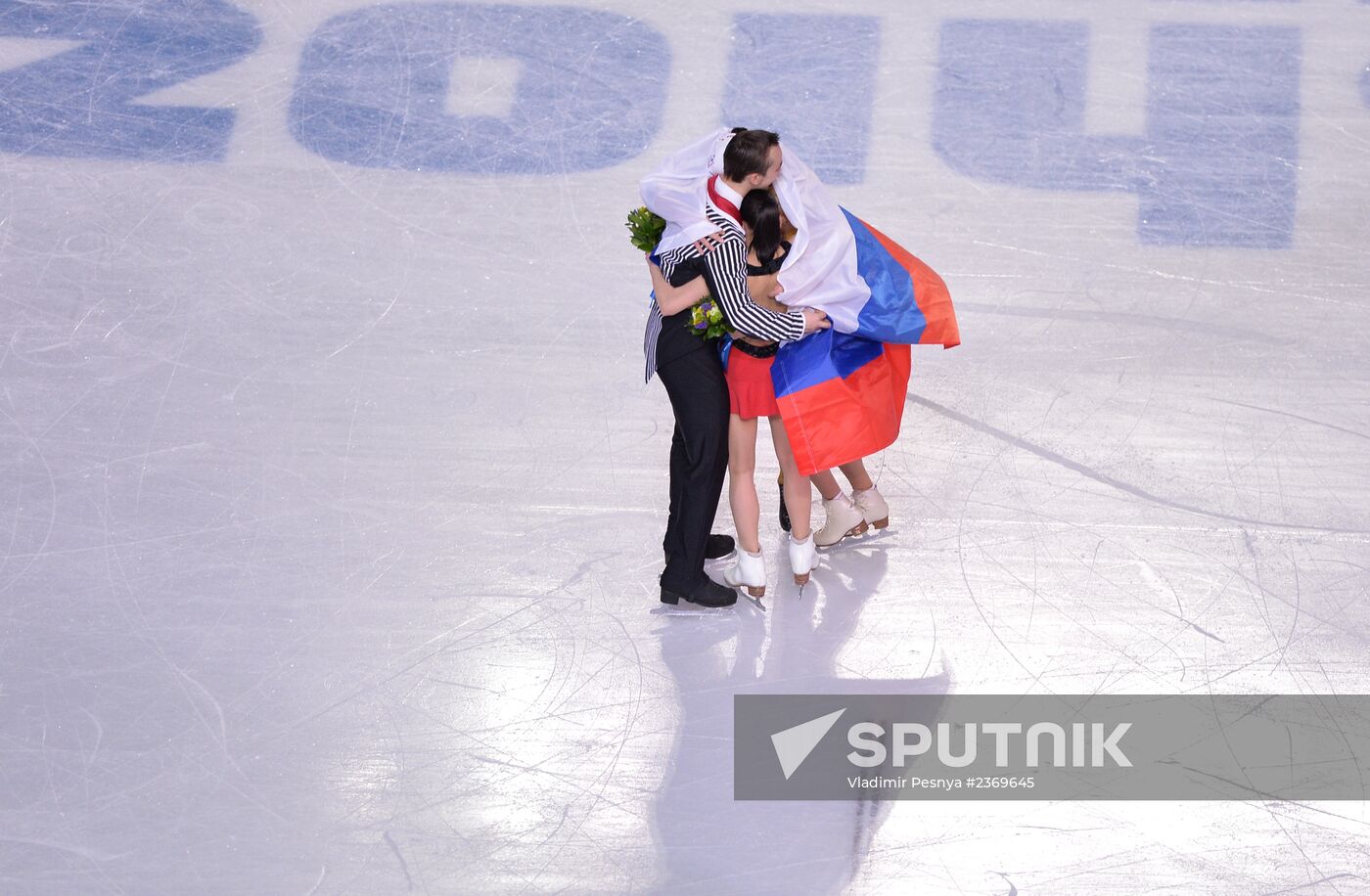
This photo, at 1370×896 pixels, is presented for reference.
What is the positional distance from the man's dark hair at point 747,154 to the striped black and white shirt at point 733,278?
59mm

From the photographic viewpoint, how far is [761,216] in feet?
12.0

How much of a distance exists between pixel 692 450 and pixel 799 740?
0.88m

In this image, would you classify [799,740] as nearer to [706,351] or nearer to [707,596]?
[707,596]

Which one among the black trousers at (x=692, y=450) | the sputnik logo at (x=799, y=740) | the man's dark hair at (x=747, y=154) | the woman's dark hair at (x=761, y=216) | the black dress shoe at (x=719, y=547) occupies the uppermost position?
the man's dark hair at (x=747, y=154)

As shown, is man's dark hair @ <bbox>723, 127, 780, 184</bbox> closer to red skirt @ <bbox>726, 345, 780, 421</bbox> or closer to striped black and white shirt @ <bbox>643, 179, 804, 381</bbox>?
striped black and white shirt @ <bbox>643, 179, 804, 381</bbox>

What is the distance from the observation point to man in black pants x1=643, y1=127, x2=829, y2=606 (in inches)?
142

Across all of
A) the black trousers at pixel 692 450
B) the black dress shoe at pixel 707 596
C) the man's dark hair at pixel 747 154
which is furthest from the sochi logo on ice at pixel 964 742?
the man's dark hair at pixel 747 154

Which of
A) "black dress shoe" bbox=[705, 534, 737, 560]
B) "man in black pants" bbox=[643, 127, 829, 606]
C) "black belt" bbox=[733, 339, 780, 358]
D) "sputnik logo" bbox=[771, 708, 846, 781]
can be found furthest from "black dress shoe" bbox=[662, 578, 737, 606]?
"black belt" bbox=[733, 339, 780, 358]

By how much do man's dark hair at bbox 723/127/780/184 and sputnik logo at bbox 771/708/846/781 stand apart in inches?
60.8

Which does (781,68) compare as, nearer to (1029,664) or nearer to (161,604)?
(1029,664)

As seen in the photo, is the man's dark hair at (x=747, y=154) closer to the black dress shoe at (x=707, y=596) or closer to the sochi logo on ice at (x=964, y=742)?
the black dress shoe at (x=707, y=596)

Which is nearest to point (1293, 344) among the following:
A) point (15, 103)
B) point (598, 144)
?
point (598, 144)

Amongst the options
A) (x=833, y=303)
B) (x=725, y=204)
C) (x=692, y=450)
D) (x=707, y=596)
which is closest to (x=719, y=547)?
(x=707, y=596)

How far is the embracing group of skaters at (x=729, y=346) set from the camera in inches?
143
